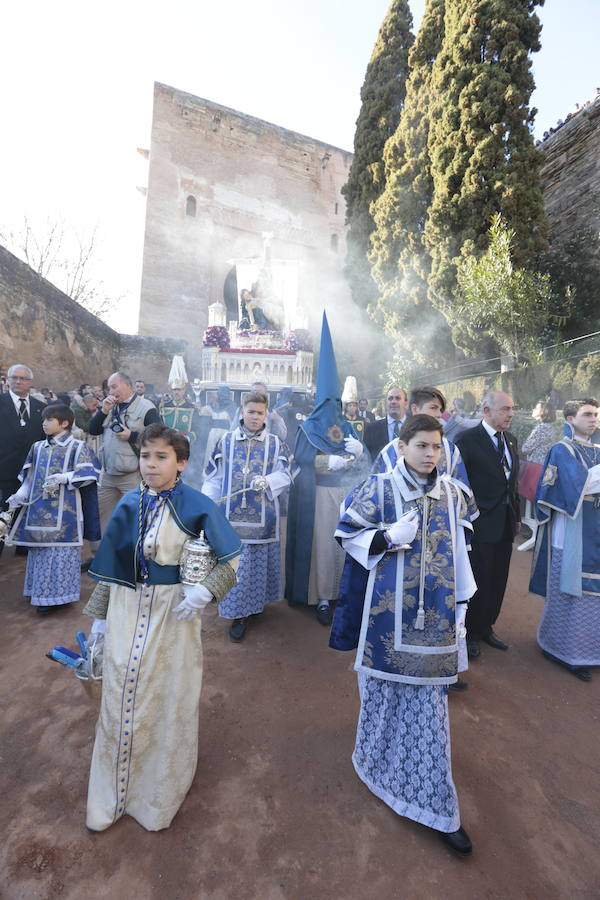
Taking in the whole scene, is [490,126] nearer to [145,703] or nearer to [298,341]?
[298,341]

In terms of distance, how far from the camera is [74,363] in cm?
1223

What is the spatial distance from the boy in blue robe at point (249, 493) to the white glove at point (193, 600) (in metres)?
1.81

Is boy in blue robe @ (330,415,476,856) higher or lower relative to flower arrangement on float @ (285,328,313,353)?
lower

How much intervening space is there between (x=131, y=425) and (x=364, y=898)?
4.26m

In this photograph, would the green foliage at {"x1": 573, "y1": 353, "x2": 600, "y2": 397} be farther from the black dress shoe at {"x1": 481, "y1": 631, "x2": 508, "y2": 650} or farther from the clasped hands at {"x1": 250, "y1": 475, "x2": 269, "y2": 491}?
the clasped hands at {"x1": 250, "y1": 475, "x2": 269, "y2": 491}

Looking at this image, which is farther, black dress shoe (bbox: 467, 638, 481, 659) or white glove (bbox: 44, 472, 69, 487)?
white glove (bbox: 44, 472, 69, 487)

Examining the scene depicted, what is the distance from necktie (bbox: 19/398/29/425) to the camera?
5.26 meters

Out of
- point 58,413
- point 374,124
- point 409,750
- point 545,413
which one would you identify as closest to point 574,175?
point 374,124

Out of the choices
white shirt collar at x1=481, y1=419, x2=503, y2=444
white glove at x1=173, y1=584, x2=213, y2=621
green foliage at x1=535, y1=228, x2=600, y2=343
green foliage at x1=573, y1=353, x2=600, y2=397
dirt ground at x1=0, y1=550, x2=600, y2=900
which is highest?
green foliage at x1=535, y1=228, x2=600, y2=343

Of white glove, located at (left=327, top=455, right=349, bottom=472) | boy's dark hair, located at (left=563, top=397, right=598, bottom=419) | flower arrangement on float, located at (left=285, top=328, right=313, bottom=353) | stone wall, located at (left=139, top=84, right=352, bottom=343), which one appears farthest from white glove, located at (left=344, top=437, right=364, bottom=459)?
stone wall, located at (left=139, top=84, right=352, bottom=343)

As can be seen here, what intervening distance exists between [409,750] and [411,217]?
1545 centimetres

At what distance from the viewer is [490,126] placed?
1115 cm

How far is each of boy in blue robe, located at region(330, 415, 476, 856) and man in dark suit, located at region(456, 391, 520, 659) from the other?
1.55 metres

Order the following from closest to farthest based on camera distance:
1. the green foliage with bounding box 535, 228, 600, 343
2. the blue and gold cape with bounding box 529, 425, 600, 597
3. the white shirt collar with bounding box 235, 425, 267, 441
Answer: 1. the blue and gold cape with bounding box 529, 425, 600, 597
2. the white shirt collar with bounding box 235, 425, 267, 441
3. the green foliage with bounding box 535, 228, 600, 343
